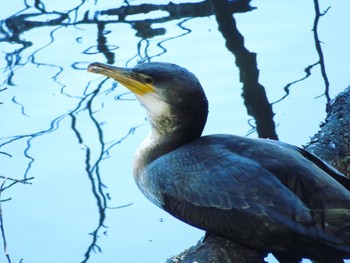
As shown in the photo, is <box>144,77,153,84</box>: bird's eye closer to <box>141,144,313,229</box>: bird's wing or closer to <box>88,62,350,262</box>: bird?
<box>88,62,350,262</box>: bird

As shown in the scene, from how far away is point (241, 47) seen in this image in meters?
6.89

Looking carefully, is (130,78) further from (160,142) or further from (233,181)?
(233,181)

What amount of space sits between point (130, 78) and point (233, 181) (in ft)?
2.51

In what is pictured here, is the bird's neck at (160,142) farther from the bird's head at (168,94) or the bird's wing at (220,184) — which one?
the bird's wing at (220,184)

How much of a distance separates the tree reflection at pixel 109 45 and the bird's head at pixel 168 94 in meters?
1.41

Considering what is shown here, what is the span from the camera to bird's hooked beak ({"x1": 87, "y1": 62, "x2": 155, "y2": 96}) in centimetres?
404

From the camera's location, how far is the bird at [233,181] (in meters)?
3.39

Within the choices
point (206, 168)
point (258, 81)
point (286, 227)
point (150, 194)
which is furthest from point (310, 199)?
point (258, 81)

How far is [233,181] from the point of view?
11.7 feet

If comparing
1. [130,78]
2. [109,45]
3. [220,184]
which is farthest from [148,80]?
[109,45]

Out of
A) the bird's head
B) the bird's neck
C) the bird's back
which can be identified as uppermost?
the bird's head

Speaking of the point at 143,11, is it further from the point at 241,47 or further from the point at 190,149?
the point at 190,149

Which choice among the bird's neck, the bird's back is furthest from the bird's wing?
the bird's neck

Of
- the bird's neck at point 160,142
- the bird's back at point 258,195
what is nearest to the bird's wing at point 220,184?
the bird's back at point 258,195
